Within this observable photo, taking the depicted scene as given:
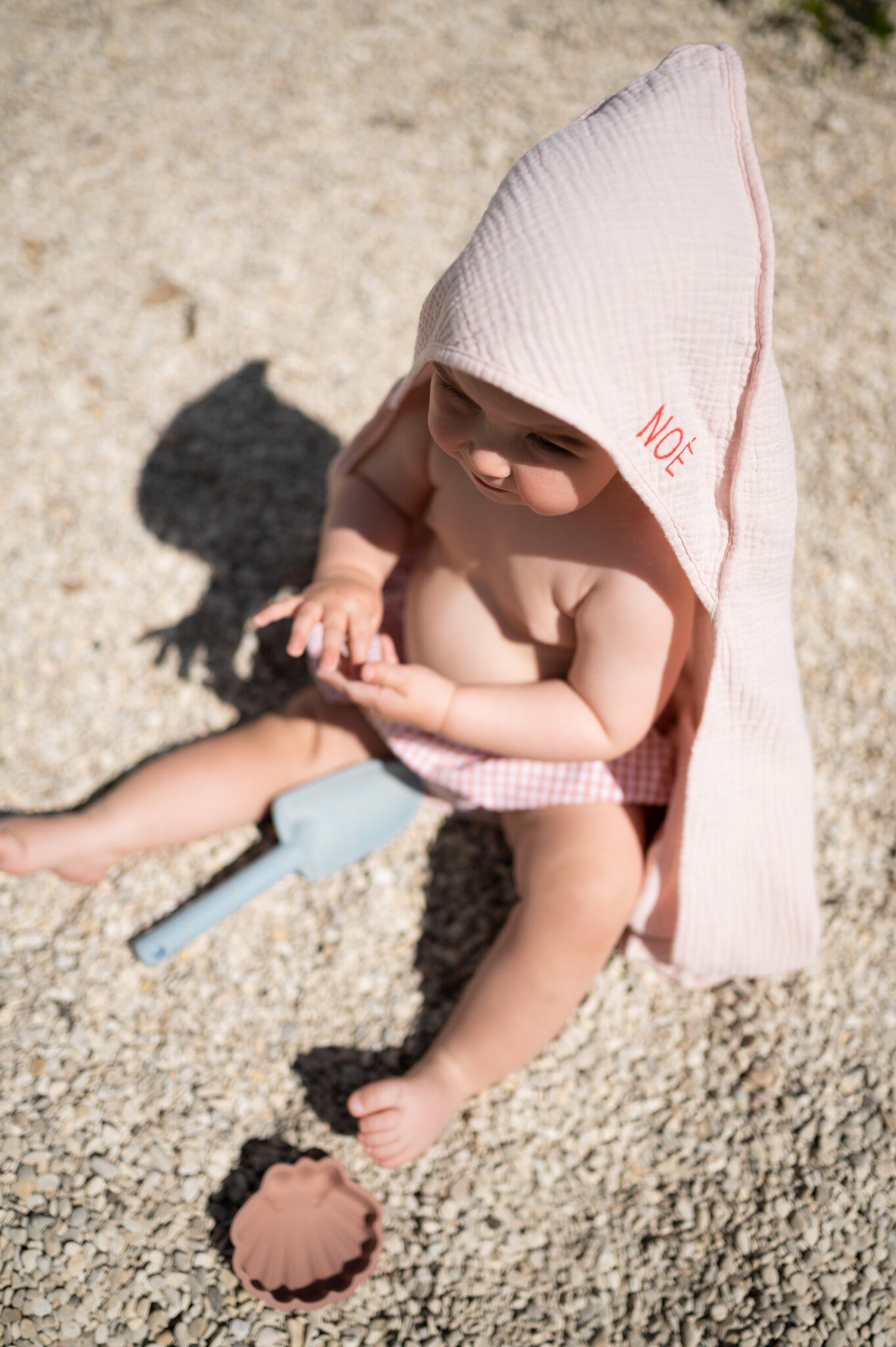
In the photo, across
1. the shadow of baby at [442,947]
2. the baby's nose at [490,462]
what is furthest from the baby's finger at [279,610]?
the shadow of baby at [442,947]

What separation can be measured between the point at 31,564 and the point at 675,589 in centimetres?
104

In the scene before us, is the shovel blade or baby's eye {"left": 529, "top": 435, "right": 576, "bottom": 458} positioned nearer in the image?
baby's eye {"left": 529, "top": 435, "right": 576, "bottom": 458}

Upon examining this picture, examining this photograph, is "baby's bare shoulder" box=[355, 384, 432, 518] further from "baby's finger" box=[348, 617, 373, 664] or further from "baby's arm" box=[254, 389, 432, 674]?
"baby's finger" box=[348, 617, 373, 664]

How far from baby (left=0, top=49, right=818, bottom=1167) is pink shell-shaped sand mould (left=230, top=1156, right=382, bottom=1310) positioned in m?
0.07

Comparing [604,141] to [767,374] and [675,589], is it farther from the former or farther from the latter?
[675,589]

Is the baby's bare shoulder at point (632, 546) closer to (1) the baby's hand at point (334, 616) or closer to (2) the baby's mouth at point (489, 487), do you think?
(2) the baby's mouth at point (489, 487)

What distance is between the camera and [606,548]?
1016 mm

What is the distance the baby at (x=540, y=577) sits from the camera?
76cm

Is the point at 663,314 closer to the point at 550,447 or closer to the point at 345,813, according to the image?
the point at 550,447

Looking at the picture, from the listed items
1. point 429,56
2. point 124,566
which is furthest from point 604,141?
point 429,56

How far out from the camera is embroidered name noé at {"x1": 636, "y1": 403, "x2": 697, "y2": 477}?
0.82 metres

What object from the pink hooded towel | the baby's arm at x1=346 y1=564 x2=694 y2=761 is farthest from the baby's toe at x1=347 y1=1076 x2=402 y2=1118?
the pink hooded towel

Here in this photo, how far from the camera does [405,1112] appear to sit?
1.10 meters

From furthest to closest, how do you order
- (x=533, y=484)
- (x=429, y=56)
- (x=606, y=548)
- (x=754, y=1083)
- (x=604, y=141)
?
(x=429, y=56) < (x=754, y=1083) < (x=606, y=548) < (x=533, y=484) < (x=604, y=141)
